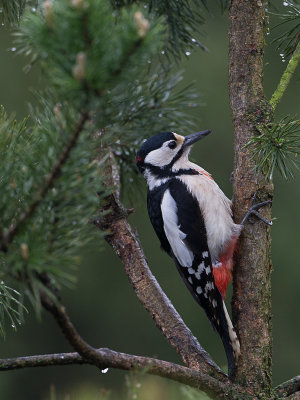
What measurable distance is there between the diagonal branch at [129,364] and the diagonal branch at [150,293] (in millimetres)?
188

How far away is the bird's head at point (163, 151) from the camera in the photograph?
2.65 m

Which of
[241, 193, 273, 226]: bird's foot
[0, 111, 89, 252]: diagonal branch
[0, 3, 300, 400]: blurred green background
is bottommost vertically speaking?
[0, 3, 300, 400]: blurred green background

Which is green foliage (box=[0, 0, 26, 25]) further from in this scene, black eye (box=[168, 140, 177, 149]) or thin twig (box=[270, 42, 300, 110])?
thin twig (box=[270, 42, 300, 110])

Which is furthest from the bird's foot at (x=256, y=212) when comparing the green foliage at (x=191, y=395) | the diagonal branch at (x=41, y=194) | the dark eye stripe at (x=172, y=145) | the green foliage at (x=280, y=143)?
the diagonal branch at (x=41, y=194)

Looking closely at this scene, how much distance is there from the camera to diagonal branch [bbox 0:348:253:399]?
1.39 meters

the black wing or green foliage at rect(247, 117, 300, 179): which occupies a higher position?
green foliage at rect(247, 117, 300, 179)

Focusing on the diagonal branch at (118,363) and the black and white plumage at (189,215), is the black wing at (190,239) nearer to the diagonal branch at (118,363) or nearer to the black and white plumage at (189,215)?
the black and white plumage at (189,215)

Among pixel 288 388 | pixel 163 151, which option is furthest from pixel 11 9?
pixel 288 388

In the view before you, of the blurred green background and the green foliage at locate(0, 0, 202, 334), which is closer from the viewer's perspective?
the green foliage at locate(0, 0, 202, 334)

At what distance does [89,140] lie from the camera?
1.14m

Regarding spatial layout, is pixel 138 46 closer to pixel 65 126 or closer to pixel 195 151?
pixel 65 126

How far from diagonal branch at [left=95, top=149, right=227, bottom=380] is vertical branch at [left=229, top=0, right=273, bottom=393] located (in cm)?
15

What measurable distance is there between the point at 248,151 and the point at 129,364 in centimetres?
86

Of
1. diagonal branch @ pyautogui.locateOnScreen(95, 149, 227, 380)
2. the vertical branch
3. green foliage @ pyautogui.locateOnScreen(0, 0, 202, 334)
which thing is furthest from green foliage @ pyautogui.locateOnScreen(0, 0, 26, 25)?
green foliage @ pyautogui.locateOnScreen(0, 0, 202, 334)
